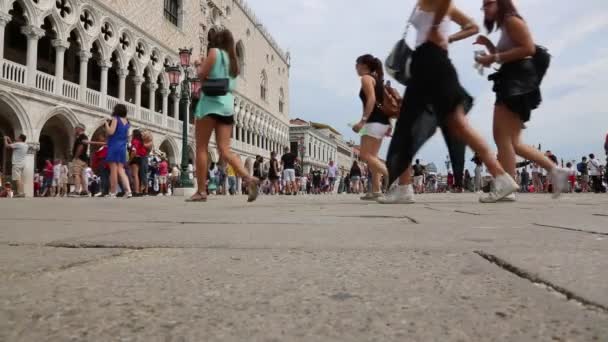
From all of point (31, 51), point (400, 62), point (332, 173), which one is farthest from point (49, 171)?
point (400, 62)

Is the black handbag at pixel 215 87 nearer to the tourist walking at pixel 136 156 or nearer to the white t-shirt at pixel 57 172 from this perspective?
the tourist walking at pixel 136 156

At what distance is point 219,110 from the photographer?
4.81 metres

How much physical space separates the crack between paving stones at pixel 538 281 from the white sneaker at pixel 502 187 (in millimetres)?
3050

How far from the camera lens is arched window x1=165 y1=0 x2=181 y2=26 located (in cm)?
2500

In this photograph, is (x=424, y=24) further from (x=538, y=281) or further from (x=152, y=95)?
(x=152, y=95)

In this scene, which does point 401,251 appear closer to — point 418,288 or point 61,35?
point 418,288

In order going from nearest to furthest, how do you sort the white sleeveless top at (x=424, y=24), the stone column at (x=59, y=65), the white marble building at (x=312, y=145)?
the white sleeveless top at (x=424, y=24), the stone column at (x=59, y=65), the white marble building at (x=312, y=145)

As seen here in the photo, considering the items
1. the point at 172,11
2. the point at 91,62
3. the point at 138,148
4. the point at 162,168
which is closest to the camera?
the point at 138,148

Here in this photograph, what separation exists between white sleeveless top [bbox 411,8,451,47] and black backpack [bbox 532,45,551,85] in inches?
38.3

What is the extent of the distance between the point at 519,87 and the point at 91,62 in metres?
21.6

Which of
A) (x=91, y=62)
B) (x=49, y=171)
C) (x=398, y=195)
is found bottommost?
(x=398, y=195)

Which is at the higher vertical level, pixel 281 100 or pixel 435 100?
pixel 281 100

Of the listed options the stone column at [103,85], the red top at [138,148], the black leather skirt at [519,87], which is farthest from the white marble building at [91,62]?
the black leather skirt at [519,87]

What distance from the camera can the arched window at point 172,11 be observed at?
25.0 metres
